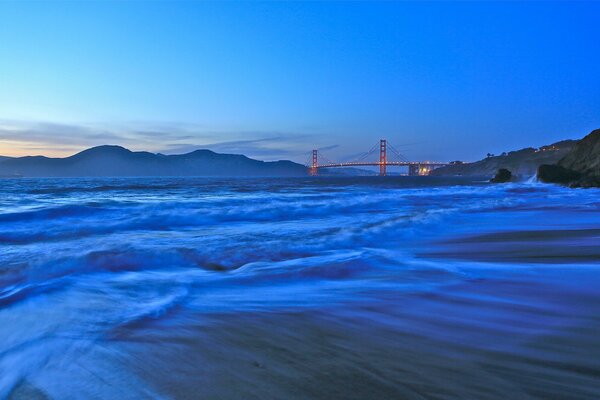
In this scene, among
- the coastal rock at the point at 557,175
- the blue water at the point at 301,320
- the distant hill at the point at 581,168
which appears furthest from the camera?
the coastal rock at the point at 557,175

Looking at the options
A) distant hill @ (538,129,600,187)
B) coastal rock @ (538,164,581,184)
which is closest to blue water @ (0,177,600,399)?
distant hill @ (538,129,600,187)

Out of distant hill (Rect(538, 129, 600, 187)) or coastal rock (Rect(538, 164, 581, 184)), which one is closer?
distant hill (Rect(538, 129, 600, 187))

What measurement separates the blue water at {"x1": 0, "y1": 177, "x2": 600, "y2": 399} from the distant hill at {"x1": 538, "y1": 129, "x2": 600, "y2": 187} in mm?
21938

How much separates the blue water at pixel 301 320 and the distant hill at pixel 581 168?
2194 centimetres

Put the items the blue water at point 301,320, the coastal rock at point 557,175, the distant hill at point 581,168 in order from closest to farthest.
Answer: the blue water at point 301,320 < the distant hill at point 581,168 < the coastal rock at point 557,175

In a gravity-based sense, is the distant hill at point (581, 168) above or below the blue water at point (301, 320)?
above

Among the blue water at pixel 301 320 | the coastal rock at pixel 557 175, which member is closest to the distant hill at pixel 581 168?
the coastal rock at pixel 557 175

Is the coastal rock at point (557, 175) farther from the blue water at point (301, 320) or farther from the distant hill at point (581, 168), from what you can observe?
the blue water at point (301, 320)

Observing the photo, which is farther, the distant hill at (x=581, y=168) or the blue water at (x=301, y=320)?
the distant hill at (x=581, y=168)

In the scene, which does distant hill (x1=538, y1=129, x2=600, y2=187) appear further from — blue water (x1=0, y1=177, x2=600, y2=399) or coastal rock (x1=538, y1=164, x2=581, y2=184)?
blue water (x1=0, y1=177, x2=600, y2=399)

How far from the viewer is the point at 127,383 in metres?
1.85

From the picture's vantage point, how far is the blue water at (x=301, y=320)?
182 centimetres

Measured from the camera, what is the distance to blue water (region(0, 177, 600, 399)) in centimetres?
182

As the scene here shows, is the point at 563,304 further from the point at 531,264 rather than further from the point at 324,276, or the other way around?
the point at 324,276
